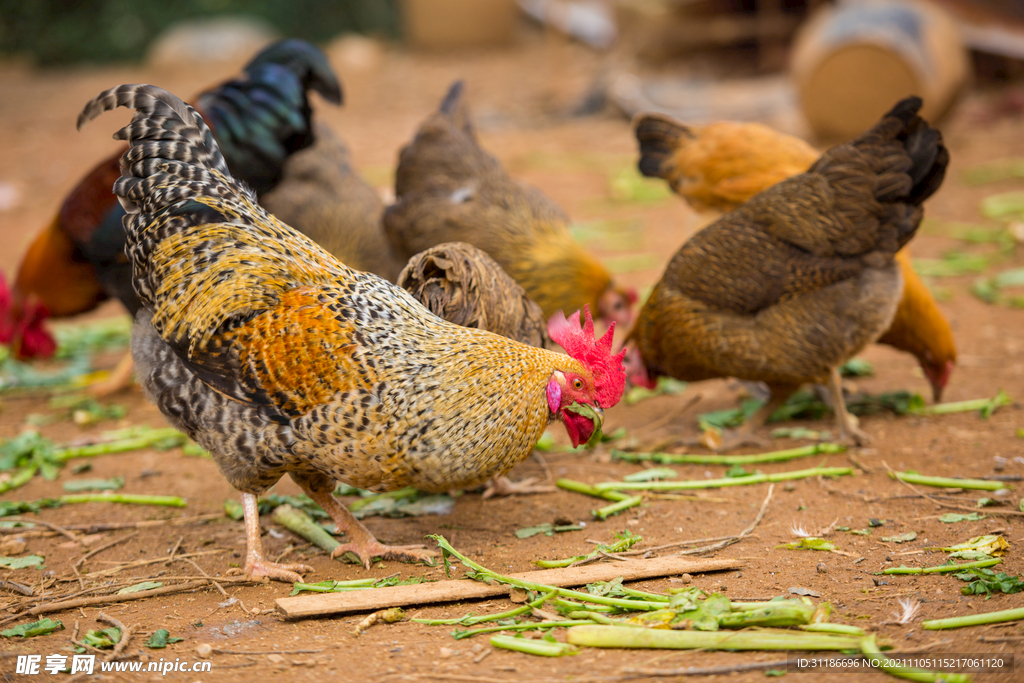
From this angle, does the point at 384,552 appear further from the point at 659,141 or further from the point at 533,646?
the point at 659,141

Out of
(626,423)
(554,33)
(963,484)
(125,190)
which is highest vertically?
(554,33)

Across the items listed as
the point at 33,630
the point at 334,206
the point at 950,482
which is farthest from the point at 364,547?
the point at 334,206

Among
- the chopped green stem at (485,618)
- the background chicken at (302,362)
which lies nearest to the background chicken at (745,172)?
the background chicken at (302,362)

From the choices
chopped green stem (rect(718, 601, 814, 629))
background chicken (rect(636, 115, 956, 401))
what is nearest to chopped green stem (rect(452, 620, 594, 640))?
chopped green stem (rect(718, 601, 814, 629))

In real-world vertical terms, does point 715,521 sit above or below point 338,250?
below

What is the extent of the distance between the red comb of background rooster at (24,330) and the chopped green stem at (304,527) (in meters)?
2.70

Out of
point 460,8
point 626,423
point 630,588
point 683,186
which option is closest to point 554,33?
point 460,8

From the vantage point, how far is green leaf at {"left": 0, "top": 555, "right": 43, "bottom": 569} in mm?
3799

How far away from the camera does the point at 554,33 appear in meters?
14.2

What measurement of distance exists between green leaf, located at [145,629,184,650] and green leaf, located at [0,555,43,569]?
105cm

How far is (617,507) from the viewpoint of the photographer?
4.04m

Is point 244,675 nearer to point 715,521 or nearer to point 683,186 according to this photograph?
point 715,521

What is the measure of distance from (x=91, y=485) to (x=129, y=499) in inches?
14.6

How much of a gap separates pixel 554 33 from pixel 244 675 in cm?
1308
